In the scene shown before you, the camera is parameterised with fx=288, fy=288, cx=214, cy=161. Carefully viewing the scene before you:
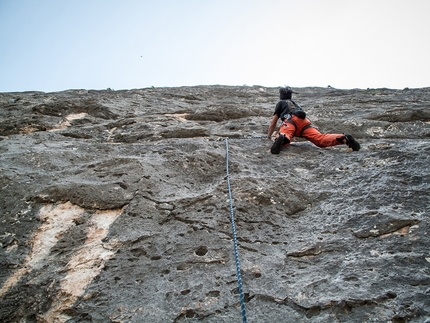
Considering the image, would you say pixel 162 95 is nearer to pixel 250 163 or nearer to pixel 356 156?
pixel 250 163

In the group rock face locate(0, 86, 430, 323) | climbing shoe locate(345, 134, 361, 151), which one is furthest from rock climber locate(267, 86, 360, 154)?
rock face locate(0, 86, 430, 323)

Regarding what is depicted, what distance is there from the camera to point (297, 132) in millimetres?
4578

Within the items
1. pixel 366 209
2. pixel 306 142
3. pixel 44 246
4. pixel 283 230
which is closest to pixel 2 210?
pixel 44 246

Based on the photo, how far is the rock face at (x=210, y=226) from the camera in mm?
1993

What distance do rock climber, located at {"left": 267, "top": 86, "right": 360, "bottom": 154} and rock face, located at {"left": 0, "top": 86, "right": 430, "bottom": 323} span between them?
16 centimetres

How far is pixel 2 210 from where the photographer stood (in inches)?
115

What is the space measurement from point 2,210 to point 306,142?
414 centimetres

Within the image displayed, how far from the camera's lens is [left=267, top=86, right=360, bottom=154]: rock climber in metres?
4.09

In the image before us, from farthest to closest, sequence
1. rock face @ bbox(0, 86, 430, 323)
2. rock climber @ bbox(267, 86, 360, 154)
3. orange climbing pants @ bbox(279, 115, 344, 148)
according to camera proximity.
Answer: orange climbing pants @ bbox(279, 115, 344, 148), rock climber @ bbox(267, 86, 360, 154), rock face @ bbox(0, 86, 430, 323)

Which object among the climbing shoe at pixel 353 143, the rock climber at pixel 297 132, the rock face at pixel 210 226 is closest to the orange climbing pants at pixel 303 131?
the rock climber at pixel 297 132

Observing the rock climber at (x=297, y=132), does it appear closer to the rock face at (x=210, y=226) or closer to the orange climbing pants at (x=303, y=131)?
the orange climbing pants at (x=303, y=131)

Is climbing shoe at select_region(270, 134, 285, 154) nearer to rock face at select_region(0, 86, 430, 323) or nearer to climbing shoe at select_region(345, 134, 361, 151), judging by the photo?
rock face at select_region(0, 86, 430, 323)

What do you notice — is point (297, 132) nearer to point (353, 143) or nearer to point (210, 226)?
point (353, 143)

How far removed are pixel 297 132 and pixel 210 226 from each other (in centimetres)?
251
